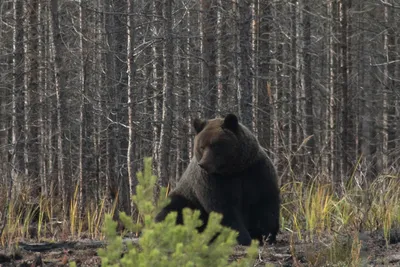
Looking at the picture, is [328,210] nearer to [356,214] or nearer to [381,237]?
[356,214]

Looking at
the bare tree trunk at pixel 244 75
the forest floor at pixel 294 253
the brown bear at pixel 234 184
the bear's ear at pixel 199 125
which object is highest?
the bare tree trunk at pixel 244 75

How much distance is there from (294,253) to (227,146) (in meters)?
1.81

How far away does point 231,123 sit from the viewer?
773cm

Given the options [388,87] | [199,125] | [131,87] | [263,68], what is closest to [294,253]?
[199,125]

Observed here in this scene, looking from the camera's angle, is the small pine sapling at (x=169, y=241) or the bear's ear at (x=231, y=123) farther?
the bear's ear at (x=231, y=123)

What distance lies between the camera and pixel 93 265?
5.95 meters

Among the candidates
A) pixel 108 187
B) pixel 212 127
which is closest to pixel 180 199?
pixel 212 127

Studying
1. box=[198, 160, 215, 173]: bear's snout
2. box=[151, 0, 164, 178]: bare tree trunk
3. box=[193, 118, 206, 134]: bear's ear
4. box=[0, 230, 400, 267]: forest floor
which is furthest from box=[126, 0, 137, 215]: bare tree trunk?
box=[0, 230, 400, 267]: forest floor

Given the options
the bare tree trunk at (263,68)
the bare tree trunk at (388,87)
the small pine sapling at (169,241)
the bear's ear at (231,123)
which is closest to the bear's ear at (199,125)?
the bear's ear at (231,123)

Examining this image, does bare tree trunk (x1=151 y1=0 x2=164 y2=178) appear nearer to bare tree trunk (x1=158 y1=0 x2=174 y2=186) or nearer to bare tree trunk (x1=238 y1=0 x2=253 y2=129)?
bare tree trunk (x1=158 y1=0 x2=174 y2=186)

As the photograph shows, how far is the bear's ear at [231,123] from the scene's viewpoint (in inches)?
301

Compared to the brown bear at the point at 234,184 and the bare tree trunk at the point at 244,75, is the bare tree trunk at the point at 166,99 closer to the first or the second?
the bare tree trunk at the point at 244,75

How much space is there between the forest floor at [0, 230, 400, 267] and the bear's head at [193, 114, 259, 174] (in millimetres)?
944

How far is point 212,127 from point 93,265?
240 centimetres
